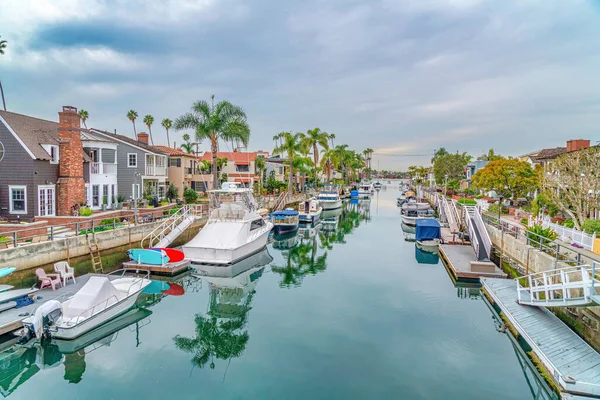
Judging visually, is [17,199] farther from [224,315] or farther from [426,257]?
[426,257]

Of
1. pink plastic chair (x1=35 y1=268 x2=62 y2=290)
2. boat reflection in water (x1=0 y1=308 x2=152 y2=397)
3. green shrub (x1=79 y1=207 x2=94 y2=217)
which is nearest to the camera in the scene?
boat reflection in water (x1=0 y1=308 x2=152 y2=397)

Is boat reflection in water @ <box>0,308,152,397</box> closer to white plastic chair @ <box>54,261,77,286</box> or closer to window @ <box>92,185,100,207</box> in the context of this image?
white plastic chair @ <box>54,261,77,286</box>

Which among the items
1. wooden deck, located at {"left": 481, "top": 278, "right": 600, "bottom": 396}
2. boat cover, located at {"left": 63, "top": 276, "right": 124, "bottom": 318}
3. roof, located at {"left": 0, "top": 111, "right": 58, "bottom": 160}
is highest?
roof, located at {"left": 0, "top": 111, "right": 58, "bottom": 160}

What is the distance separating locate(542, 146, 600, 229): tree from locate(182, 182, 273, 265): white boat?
1995 centimetres

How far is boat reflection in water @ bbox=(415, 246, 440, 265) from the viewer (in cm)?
2662

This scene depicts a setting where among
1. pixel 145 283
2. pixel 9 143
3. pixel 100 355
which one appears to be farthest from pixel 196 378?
pixel 9 143

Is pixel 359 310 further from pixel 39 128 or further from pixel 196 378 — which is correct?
pixel 39 128

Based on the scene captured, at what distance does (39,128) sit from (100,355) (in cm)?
2482

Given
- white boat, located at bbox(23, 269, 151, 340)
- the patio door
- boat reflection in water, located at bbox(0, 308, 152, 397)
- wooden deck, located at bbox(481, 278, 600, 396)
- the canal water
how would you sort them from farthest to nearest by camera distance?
the patio door, white boat, located at bbox(23, 269, 151, 340), boat reflection in water, located at bbox(0, 308, 152, 397), the canal water, wooden deck, located at bbox(481, 278, 600, 396)

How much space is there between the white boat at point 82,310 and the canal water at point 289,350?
475 millimetres

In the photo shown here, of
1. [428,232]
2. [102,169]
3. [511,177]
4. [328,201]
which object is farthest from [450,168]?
[102,169]

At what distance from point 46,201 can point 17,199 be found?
5.69 feet

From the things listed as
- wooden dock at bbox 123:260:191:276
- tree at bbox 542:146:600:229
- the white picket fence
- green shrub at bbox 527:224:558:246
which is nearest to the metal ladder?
wooden dock at bbox 123:260:191:276

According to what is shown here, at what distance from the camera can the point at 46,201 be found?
88.9ft
